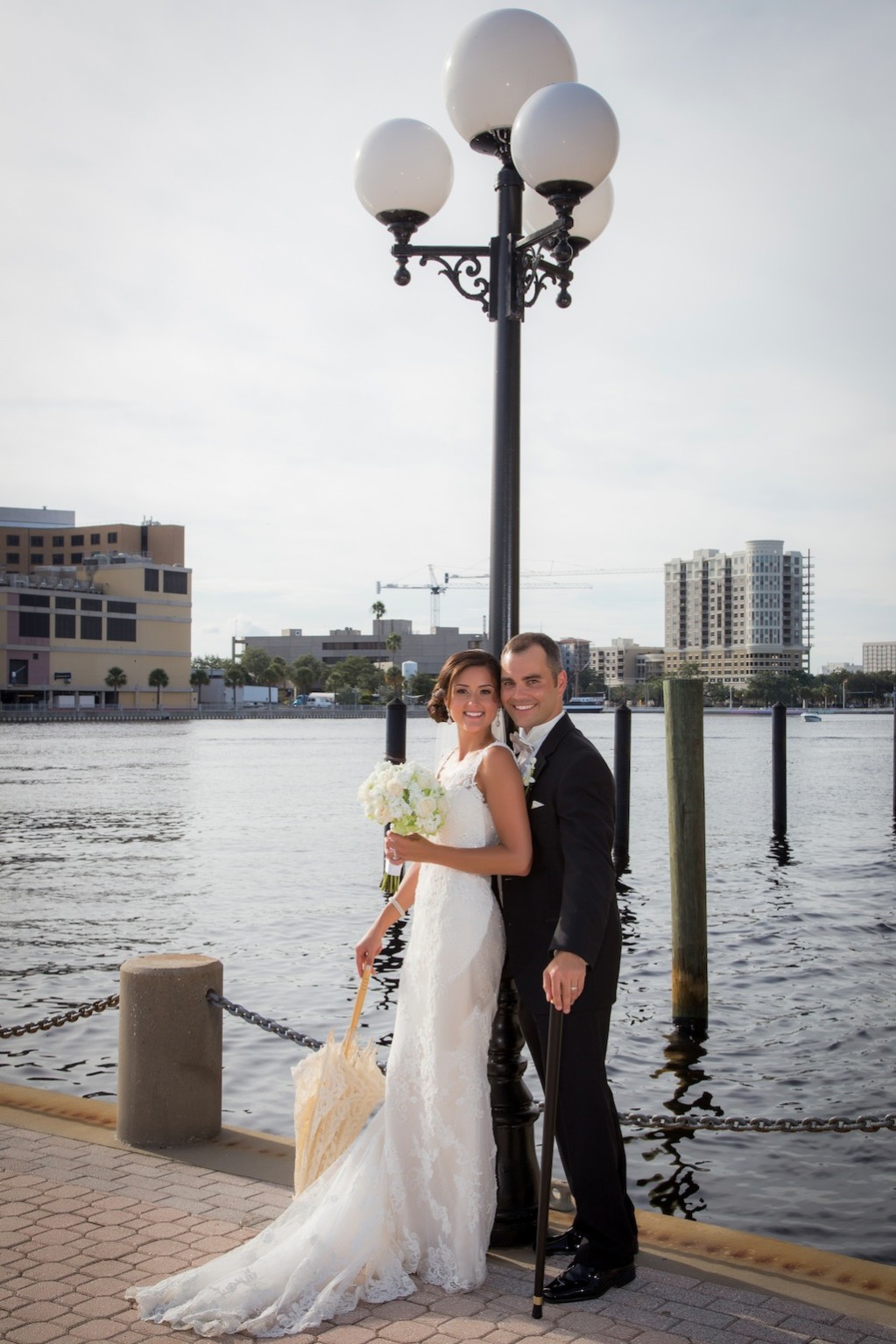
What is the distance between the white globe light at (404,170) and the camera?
6.05m

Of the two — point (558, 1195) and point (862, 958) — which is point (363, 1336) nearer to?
point (558, 1195)

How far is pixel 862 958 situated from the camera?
Result: 44.6 feet

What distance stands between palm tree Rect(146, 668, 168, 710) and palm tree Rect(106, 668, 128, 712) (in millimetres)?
3564

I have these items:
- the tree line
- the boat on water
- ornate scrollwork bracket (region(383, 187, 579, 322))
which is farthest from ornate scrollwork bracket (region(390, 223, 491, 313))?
the boat on water

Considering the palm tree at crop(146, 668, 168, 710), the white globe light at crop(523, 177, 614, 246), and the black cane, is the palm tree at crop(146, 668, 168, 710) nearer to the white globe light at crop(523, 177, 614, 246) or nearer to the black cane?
the white globe light at crop(523, 177, 614, 246)

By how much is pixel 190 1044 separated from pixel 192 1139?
43cm

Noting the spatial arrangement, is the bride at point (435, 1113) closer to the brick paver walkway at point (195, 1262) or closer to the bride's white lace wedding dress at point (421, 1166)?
the bride's white lace wedding dress at point (421, 1166)

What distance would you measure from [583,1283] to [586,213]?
202 inches

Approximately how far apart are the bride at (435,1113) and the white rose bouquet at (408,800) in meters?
0.08

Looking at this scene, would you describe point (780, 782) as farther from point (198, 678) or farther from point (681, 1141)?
point (198, 678)

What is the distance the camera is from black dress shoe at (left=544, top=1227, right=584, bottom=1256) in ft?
14.3

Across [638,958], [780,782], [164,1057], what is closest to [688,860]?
[638,958]

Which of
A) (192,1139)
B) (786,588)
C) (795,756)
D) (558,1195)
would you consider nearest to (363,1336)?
(558,1195)

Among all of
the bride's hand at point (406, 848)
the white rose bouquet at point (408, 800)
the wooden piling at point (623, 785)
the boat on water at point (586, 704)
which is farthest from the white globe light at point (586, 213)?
the boat on water at point (586, 704)
